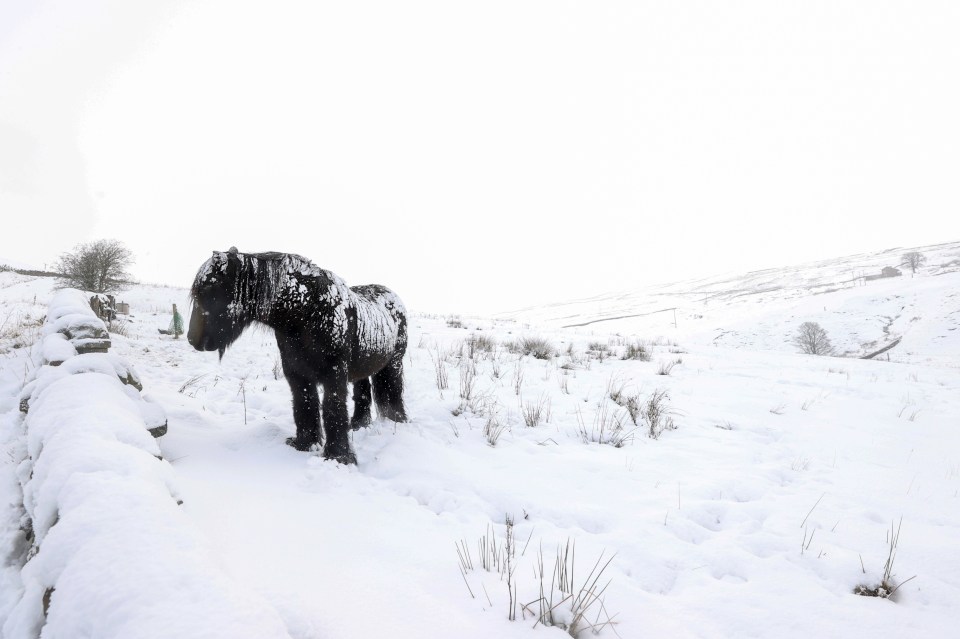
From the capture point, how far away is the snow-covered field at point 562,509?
146 centimetres

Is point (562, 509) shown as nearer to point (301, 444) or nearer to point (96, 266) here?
point (301, 444)

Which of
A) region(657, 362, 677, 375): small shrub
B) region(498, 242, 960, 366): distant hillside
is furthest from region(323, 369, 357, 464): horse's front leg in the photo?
region(498, 242, 960, 366): distant hillside

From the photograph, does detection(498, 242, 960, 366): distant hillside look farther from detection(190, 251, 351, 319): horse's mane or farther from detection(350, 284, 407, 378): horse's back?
detection(190, 251, 351, 319): horse's mane

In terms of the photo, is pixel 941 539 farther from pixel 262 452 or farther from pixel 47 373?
pixel 47 373

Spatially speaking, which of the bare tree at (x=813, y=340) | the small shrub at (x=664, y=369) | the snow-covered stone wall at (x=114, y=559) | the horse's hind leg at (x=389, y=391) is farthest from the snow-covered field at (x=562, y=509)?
the bare tree at (x=813, y=340)

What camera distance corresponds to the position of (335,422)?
296cm

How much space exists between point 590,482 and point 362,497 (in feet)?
4.83

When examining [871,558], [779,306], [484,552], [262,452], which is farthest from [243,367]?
[779,306]

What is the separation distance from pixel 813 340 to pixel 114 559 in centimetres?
2509

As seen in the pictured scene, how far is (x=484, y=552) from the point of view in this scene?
5.69 feet

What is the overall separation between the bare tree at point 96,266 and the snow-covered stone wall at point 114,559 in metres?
23.8

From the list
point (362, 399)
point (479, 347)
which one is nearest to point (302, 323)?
point (362, 399)

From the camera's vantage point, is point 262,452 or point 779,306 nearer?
point 262,452

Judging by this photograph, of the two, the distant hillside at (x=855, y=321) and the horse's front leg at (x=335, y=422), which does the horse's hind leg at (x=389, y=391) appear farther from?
the distant hillside at (x=855, y=321)
